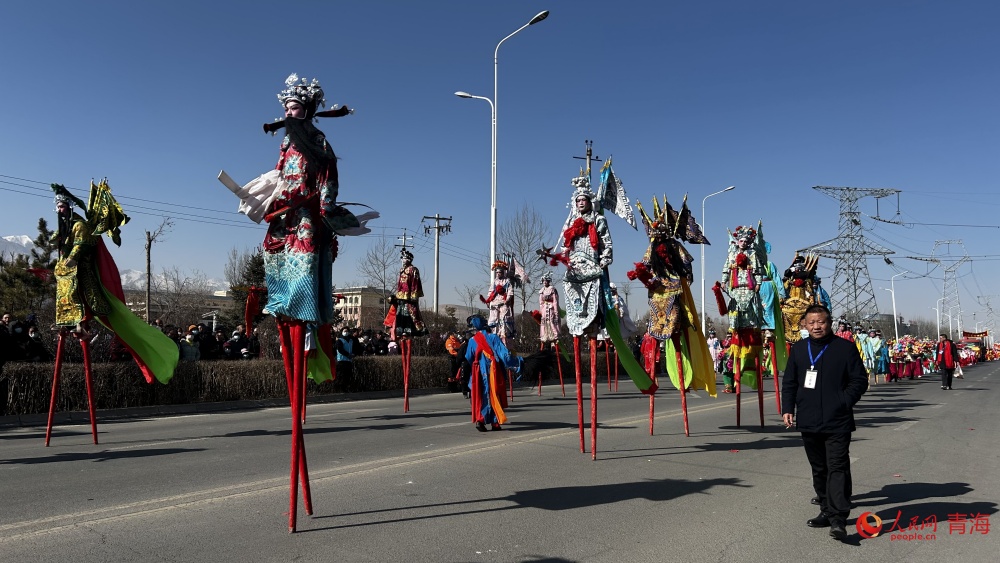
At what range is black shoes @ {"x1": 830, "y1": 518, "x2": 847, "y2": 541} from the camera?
545cm

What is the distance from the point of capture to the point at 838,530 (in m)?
5.48

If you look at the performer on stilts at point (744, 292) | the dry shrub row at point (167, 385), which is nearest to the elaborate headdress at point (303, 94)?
the performer on stilts at point (744, 292)

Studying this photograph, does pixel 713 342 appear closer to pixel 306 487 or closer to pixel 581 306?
pixel 581 306

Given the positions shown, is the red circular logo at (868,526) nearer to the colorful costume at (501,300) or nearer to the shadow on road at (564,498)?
the shadow on road at (564,498)

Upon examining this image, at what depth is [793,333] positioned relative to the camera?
52.2 ft

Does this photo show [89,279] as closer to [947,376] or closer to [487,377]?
[487,377]

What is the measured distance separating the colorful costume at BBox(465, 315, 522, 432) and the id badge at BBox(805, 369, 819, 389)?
584 cm

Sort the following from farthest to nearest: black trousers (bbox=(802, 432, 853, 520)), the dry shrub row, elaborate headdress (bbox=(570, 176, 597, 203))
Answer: the dry shrub row → elaborate headdress (bbox=(570, 176, 597, 203)) → black trousers (bbox=(802, 432, 853, 520))

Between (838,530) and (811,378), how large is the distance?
1183mm

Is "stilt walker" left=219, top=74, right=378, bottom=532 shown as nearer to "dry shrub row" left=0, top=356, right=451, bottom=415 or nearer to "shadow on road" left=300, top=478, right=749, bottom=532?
"shadow on road" left=300, top=478, right=749, bottom=532

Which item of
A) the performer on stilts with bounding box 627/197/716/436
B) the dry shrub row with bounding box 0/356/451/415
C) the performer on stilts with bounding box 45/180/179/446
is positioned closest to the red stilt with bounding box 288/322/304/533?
the performer on stilts with bounding box 45/180/179/446

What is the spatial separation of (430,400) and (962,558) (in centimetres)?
1458

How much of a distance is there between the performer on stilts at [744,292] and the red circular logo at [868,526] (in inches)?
227

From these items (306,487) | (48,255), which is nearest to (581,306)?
(306,487)
